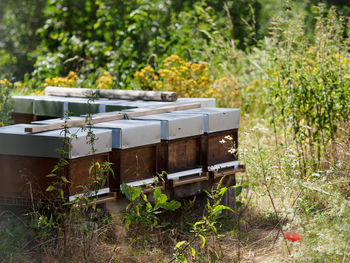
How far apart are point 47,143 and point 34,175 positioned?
0.22m

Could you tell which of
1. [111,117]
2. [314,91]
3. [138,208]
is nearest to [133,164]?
[138,208]

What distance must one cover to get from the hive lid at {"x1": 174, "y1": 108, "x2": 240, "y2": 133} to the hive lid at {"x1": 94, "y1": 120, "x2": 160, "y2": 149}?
0.51 m

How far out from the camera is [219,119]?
4.13 meters

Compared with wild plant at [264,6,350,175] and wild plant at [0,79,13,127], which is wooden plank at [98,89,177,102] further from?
wild plant at [264,6,350,175]

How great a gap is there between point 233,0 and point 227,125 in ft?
15.1

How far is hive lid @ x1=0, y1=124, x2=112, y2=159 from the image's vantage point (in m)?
3.15

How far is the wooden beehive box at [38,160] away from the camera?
10.4ft

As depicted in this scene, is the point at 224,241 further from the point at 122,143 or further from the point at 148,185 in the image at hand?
the point at 122,143

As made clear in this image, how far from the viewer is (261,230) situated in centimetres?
420

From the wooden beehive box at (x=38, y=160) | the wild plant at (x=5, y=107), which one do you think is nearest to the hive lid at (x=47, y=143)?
the wooden beehive box at (x=38, y=160)

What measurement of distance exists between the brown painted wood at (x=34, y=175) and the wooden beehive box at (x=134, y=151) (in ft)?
0.58

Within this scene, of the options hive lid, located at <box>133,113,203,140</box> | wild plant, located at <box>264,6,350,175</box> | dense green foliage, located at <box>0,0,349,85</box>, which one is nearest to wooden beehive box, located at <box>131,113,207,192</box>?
hive lid, located at <box>133,113,203,140</box>

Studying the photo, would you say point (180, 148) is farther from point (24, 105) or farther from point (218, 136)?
point (24, 105)

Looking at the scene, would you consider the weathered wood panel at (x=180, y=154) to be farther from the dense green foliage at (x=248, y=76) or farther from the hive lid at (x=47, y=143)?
the hive lid at (x=47, y=143)
